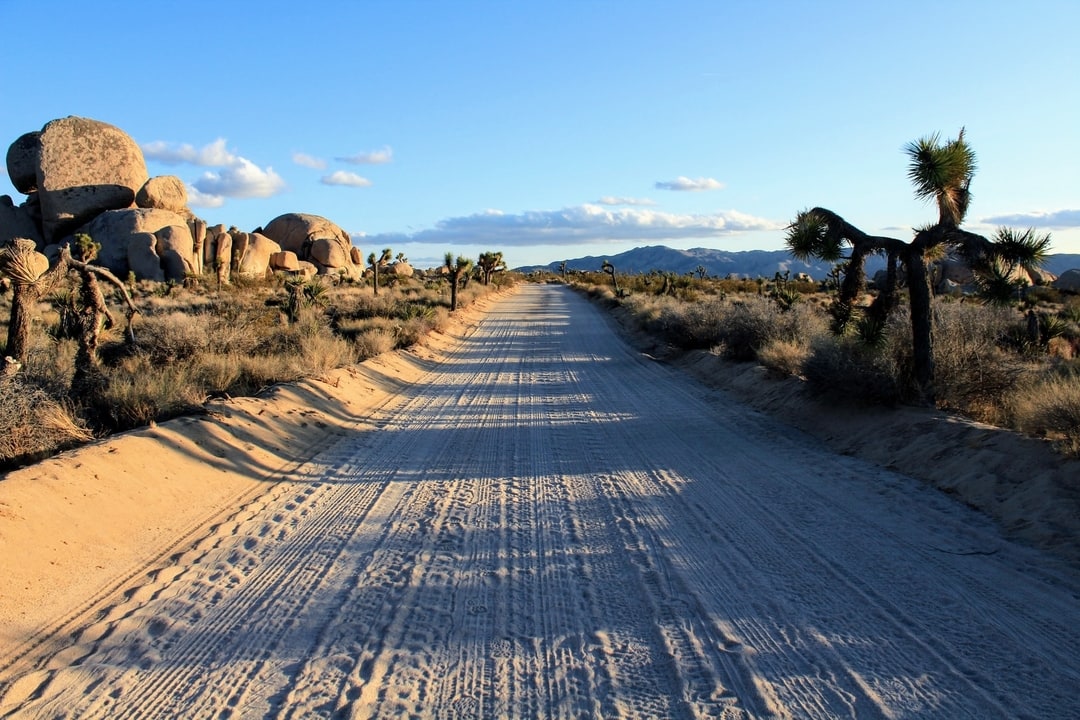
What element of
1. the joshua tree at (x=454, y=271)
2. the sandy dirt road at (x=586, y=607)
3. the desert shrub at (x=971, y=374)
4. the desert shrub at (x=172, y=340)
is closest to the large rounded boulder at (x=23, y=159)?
the joshua tree at (x=454, y=271)

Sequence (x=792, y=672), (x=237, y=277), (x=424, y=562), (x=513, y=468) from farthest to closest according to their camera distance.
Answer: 1. (x=237, y=277)
2. (x=513, y=468)
3. (x=424, y=562)
4. (x=792, y=672)

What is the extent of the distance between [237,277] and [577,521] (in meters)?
49.6

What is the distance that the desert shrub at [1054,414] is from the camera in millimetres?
6977

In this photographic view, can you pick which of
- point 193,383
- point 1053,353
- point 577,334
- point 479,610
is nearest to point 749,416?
point 479,610

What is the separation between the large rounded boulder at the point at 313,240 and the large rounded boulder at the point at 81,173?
12283mm

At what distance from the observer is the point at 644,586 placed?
204 inches

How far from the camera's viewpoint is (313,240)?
63688 mm

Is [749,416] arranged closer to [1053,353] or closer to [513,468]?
[513,468]

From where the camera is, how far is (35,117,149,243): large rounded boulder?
5081 centimetres

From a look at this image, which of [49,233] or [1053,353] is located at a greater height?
[49,233]

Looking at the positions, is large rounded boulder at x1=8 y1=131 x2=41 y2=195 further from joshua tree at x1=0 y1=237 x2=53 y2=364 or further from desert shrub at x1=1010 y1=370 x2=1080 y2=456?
desert shrub at x1=1010 y1=370 x2=1080 y2=456

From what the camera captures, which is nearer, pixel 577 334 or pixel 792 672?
pixel 792 672

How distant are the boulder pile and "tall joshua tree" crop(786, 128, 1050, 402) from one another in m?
44.2

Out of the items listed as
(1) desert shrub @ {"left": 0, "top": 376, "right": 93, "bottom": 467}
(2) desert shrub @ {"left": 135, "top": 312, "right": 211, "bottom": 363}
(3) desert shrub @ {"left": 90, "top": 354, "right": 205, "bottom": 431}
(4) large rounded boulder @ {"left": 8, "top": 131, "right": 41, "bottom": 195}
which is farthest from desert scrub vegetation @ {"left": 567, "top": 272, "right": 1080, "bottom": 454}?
(4) large rounded boulder @ {"left": 8, "top": 131, "right": 41, "bottom": 195}
